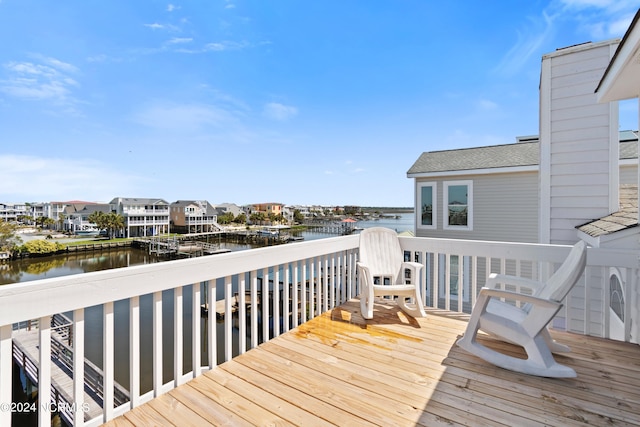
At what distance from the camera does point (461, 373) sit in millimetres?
2160

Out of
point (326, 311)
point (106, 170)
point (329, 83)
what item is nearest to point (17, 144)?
point (106, 170)

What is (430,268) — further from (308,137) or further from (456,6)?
(308,137)

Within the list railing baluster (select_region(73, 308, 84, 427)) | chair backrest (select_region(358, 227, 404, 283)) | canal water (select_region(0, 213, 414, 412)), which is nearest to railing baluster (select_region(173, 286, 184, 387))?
railing baluster (select_region(73, 308, 84, 427))

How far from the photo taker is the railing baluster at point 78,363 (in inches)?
57.5

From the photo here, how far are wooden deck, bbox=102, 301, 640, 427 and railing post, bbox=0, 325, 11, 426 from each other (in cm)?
51

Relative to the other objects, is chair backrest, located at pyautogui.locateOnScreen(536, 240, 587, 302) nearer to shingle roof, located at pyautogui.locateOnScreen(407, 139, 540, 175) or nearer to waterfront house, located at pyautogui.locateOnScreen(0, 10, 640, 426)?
waterfront house, located at pyautogui.locateOnScreen(0, 10, 640, 426)

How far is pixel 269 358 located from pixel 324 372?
1.64 ft

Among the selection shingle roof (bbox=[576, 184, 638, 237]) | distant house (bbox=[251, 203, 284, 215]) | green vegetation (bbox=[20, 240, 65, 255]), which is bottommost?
green vegetation (bbox=[20, 240, 65, 255])

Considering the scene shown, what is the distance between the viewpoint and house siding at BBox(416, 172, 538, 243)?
292 inches

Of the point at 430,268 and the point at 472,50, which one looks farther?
the point at 430,268

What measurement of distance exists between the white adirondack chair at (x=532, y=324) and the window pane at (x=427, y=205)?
21.0 feet

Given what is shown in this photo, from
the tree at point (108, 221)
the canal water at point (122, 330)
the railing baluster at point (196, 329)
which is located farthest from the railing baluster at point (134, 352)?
the tree at point (108, 221)

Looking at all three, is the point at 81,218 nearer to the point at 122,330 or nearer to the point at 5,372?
the point at 122,330

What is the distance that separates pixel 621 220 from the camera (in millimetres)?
3449
